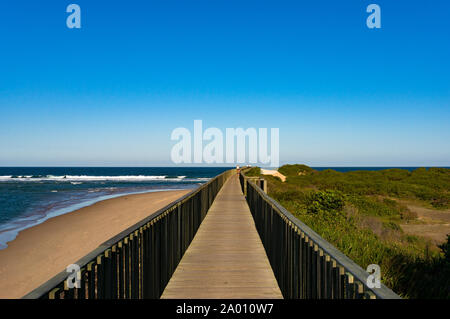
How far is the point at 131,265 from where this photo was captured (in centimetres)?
341

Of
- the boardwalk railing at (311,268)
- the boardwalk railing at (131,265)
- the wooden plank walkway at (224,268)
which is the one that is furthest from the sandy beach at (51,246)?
the boardwalk railing at (311,268)

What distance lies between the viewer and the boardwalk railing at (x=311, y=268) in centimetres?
220

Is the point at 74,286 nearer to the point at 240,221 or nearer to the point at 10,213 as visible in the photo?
the point at 240,221

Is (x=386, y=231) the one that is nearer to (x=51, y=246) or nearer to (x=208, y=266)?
(x=208, y=266)

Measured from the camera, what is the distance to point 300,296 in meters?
3.69

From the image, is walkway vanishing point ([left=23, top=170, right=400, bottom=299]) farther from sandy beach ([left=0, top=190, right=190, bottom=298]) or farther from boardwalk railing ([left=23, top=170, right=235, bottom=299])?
sandy beach ([left=0, top=190, right=190, bottom=298])

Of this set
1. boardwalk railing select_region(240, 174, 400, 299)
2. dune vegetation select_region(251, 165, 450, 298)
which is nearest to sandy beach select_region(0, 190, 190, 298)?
boardwalk railing select_region(240, 174, 400, 299)

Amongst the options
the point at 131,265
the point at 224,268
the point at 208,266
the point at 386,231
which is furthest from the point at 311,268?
the point at 386,231

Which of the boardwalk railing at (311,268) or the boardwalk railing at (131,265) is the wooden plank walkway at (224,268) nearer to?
the boardwalk railing at (131,265)

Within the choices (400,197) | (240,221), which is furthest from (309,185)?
(240,221)

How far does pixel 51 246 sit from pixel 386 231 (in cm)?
1300

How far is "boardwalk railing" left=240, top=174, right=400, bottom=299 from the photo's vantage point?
7.21 ft

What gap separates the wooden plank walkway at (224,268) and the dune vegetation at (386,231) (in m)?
1.87
